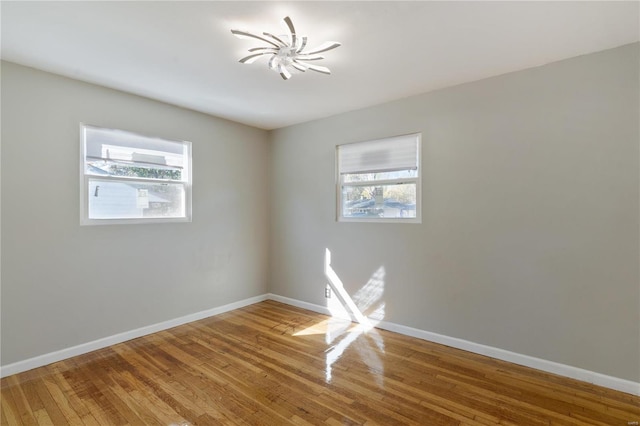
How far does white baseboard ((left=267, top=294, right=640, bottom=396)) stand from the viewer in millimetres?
2342

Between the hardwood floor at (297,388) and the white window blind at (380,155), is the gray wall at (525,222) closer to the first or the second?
the white window blind at (380,155)

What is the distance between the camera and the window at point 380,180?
11.3 ft

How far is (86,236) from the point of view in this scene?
2.99 metres

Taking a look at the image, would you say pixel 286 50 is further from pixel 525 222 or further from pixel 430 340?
pixel 430 340

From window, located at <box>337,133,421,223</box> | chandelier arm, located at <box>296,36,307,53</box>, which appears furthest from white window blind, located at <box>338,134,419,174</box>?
chandelier arm, located at <box>296,36,307,53</box>

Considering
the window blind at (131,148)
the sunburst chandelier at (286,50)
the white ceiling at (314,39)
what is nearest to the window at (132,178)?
the window blind at (131,148)

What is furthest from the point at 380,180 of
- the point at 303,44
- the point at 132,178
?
the point at 132,178

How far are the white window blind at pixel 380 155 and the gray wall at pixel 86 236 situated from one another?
5.26 feet

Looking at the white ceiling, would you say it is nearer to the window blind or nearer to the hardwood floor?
the window blind

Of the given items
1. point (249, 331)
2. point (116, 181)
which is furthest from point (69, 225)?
point (249, 331)

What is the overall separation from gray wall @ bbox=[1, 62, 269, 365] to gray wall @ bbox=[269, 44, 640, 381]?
6.14ft

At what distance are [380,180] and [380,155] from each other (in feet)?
0.99

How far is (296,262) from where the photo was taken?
448 cm

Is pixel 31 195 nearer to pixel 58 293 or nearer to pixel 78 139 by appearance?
pixel 78 139
